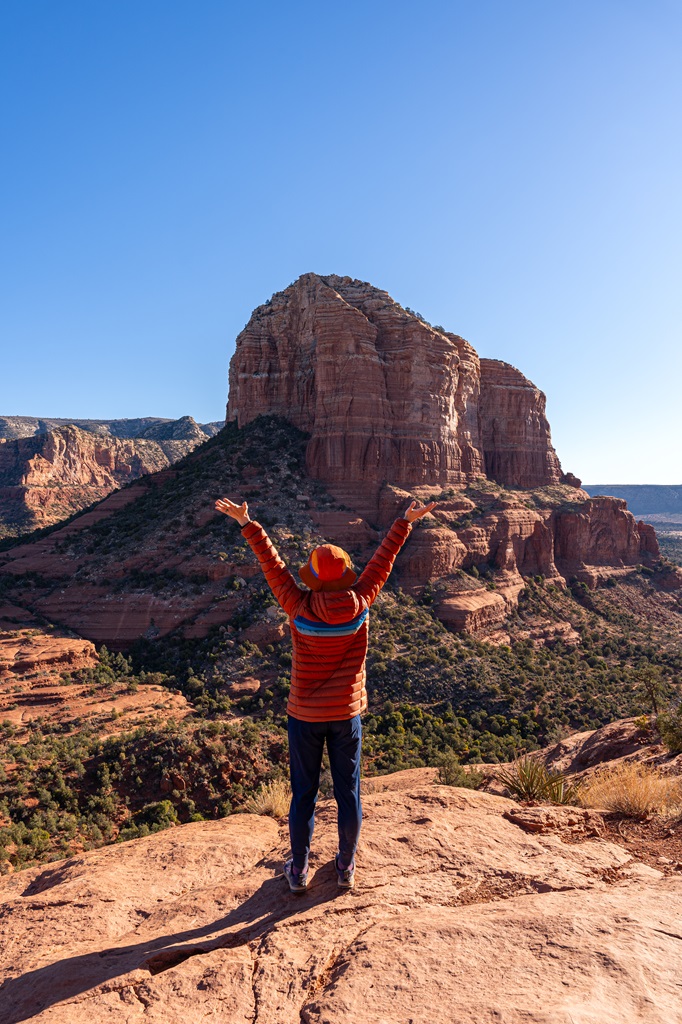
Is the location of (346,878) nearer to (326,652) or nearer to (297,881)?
(297,881)

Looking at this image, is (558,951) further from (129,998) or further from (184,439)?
(184,439)

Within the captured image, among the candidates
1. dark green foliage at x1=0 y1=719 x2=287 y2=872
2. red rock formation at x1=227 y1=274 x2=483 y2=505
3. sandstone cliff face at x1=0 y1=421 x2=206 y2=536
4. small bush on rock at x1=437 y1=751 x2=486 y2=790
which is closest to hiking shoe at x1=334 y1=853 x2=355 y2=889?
small bush on rock at x1=437 y1=751 x2=486 y2=790

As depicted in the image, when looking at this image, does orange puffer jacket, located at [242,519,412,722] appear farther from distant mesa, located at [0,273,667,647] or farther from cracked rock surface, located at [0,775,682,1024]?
distant mesa, located at [0,273,667,647]

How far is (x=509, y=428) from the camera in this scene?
5625 centimetres

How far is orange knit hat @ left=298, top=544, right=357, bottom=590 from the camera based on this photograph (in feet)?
14.3

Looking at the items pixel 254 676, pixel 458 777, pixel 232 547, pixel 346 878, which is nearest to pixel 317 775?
pixel 346 878

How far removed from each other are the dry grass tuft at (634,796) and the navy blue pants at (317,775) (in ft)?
10.7

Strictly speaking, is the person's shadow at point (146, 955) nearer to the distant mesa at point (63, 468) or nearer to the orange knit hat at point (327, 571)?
the orange knit hat at point (327, 571)

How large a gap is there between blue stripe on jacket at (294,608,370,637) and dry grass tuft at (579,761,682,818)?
3.94 m

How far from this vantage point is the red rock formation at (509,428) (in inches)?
2183

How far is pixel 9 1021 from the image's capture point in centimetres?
311

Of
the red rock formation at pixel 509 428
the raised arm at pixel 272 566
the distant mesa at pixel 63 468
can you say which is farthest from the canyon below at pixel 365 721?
the raised arm at pixel 272 566

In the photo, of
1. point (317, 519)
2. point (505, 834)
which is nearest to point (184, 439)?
point (317, 519)

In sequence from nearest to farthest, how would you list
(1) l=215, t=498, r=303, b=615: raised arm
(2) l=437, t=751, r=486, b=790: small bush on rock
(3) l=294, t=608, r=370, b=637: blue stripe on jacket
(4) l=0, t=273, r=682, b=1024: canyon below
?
(4) l=0, t=273, r=682, b=1024: canyon below < (3) l=294, t=608, r=370, b=637: blue stripe on jacket < (1) l=215, t=498, r=303, b=615: raised arm < (2) l=437, t=751, r=486, b=790: small bush on rock
